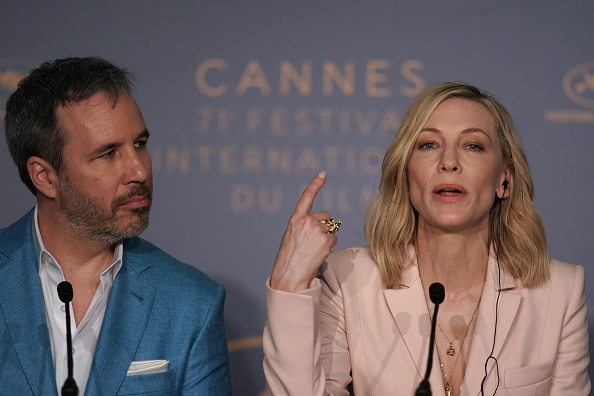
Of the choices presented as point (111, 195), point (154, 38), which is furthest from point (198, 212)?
point (111, 195)

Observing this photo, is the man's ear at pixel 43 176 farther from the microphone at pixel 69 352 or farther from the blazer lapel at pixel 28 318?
the microphone at pixel 69 352

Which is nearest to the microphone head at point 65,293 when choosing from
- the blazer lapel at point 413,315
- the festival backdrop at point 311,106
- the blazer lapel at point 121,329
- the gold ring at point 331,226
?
the blazer lapel at point 121,329

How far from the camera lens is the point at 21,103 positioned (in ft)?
9.30

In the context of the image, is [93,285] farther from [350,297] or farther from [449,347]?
[449,347]

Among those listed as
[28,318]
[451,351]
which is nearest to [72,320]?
[28,318]

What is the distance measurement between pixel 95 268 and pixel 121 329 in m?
0.22

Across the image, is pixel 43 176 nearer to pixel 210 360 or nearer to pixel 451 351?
pixel 210 360

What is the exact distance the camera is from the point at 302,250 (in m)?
2.56

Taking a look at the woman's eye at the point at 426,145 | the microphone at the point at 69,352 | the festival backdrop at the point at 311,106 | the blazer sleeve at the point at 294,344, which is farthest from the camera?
the festival backdrop at the point at 311,106

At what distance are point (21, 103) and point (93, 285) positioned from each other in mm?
562

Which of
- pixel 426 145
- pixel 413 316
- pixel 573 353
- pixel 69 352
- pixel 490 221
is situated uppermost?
pixel 426 145

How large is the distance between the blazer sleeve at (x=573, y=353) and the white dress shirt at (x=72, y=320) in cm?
129

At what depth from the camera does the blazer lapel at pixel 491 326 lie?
108 inches

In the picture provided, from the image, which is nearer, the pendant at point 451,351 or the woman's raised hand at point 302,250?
the woman's raised hand at point 302,250
